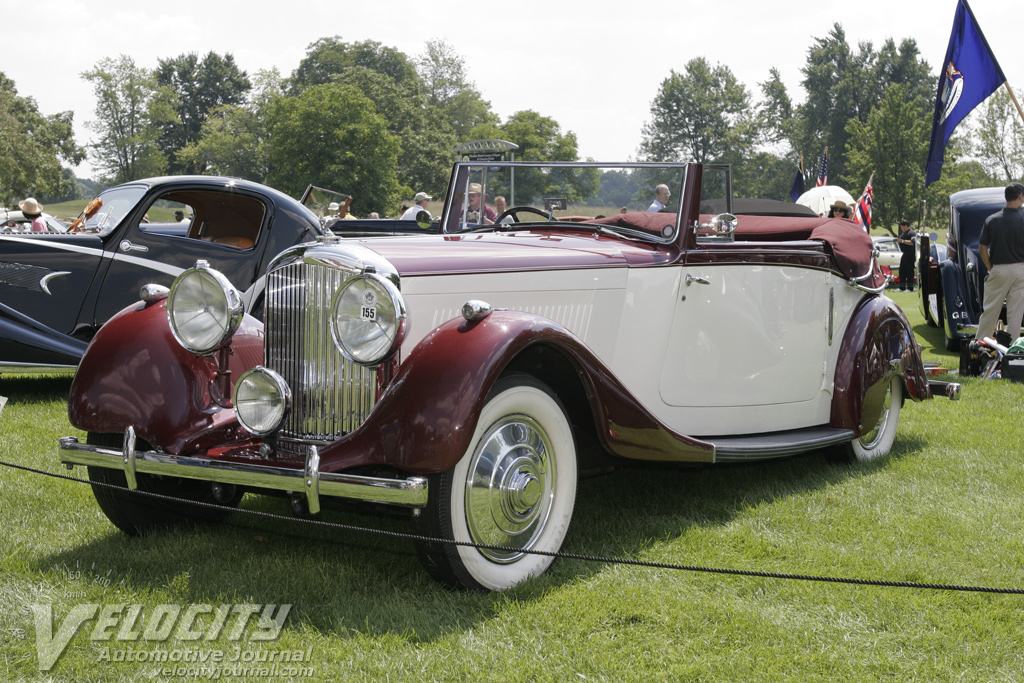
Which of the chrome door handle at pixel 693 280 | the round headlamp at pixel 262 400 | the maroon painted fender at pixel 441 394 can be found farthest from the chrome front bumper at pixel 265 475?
the chrome door handle at pixel 693 280

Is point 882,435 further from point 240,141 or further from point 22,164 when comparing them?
point 240,141

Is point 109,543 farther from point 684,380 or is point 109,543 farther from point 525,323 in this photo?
point 684,380

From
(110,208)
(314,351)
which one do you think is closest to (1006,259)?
(314,351)

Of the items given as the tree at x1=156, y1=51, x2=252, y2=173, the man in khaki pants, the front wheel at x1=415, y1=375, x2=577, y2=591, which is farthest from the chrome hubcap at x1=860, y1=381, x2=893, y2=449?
the tree at x1=156, y1=51, x2=252, y2=173

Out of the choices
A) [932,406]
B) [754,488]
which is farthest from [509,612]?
[932,406]

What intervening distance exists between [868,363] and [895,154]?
48.5m

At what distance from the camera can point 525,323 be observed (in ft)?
10.6

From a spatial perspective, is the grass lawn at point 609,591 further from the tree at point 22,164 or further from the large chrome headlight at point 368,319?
the tree at point 22,164

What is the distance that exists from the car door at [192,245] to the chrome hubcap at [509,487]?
15.2ft

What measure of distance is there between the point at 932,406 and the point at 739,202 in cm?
294

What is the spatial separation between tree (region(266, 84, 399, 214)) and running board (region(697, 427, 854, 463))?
50.9 metres

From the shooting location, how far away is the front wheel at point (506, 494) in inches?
121

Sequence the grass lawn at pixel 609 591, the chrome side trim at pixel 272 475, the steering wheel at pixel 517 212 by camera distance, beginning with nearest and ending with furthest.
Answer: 1. the grass lawn at pixel 609 591
2. the chrome side trim at pixel 272 475
3. the steering wheel at pixel 517 212

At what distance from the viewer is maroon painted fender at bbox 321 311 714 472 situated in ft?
9.62
